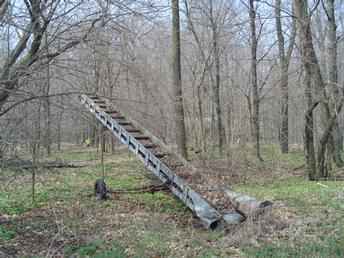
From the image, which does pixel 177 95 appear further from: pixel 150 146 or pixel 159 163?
pixel 159 163

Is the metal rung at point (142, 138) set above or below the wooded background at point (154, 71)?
below

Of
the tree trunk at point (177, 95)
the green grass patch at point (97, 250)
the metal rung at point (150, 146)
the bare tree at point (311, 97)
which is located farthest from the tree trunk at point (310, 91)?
the green grass patch at point (97, 250)

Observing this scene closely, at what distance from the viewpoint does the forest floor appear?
510 cm

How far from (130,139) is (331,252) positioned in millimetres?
5917

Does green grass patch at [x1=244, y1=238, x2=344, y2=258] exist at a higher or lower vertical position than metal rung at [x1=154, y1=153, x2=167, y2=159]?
lower

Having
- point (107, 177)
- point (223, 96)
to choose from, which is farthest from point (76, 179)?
point (223, 96)

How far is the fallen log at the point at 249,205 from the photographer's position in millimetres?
6246

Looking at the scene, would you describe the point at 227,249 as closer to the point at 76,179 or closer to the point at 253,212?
the point at 253,212

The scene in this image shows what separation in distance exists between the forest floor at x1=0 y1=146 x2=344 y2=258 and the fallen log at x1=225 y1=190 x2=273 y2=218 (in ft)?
0.63

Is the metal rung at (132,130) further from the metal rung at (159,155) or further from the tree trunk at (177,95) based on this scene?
the tree trunk at (177,95)

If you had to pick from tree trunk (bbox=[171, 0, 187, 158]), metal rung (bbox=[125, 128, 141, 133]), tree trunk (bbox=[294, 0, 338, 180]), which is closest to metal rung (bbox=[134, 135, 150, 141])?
metal rung (bbox=[125, 128, 141, 133])

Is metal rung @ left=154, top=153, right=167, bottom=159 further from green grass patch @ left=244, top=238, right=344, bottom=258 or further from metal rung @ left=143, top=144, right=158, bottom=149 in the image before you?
green grass patch @ left=244, top=238, right=344, bottom=258

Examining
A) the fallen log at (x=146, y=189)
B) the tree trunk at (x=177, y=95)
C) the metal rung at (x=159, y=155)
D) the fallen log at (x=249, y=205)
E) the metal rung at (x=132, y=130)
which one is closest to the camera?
the fallen log at (x=249, y=205)

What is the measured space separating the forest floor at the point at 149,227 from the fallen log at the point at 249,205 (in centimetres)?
19
